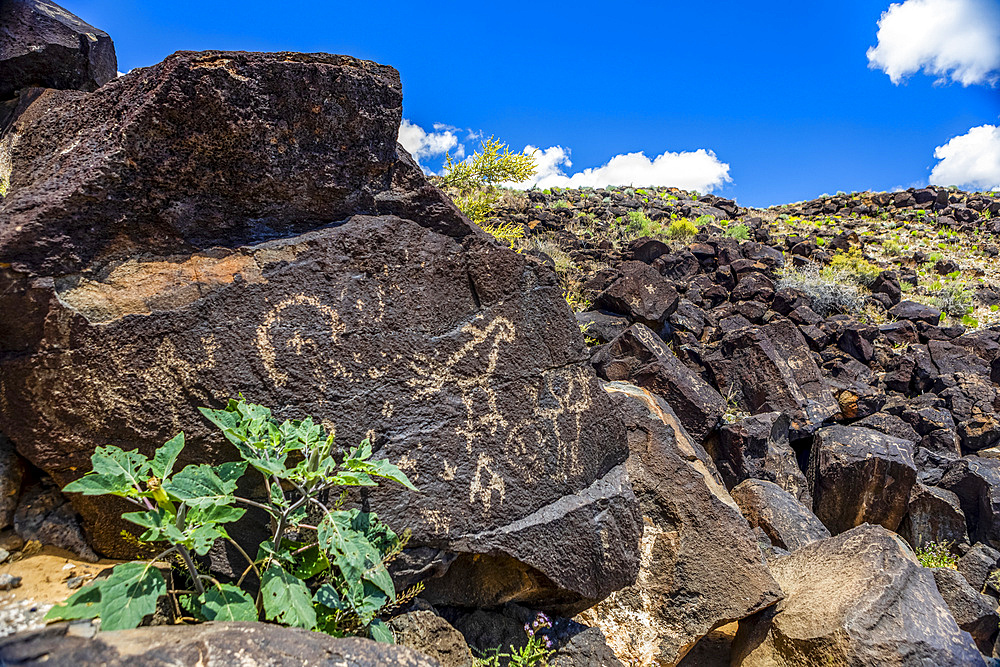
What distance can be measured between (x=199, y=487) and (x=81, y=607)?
0.44 meters

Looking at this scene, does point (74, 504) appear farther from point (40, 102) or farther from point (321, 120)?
point (40, 102)

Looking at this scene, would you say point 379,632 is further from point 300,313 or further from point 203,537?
point 300,313

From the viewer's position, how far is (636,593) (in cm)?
359

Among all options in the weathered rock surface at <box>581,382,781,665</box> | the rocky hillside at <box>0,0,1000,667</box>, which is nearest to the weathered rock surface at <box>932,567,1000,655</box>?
the rocky hillside at <box>0,0,1000,667</box>

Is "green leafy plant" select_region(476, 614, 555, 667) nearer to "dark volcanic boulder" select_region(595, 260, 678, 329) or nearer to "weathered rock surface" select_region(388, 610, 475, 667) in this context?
"weathered rock surface" select_region(388, 610, 475, 667)

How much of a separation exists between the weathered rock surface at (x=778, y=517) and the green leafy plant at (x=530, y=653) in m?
2.49

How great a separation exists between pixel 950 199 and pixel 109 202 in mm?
32845

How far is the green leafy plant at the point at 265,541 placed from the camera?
1767 millimetres

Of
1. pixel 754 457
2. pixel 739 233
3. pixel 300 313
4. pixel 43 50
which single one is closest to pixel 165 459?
pixel 300 313

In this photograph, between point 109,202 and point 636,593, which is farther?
point 636,593

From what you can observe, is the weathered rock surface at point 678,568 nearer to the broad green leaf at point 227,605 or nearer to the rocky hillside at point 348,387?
the rocky hillside at point 348,387

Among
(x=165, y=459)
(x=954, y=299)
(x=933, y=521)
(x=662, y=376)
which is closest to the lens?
(x=165, y=459)

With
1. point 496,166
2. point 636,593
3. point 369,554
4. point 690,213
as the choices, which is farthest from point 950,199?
point 369,554

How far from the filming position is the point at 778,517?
504cm
